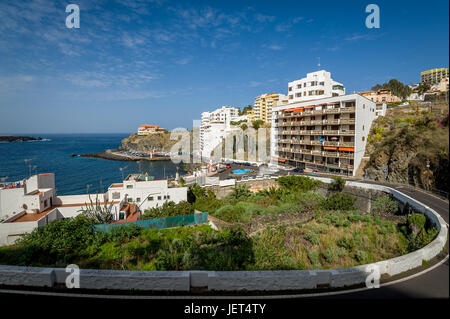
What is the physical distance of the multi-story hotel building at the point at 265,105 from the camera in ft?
255

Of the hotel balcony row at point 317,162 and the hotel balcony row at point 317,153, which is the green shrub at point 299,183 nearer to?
the hotel balcony row at point 317,162

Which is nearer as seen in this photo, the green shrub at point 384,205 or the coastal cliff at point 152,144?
the green shrub at point 384,205

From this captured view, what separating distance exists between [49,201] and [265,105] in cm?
7257

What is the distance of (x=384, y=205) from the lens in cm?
1703

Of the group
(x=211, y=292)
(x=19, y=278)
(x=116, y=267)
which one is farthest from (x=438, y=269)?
(x=19, y=278)

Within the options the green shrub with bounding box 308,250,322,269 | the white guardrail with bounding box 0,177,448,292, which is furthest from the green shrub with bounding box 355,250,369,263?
the white guardrail with bounding box 0,177,448,292

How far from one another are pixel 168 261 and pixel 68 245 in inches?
214

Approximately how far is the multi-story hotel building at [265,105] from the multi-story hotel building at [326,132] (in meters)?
42.4

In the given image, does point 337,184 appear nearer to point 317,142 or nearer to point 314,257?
point 317,142

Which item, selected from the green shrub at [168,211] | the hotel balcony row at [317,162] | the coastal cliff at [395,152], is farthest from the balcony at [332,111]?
the green shrub at [168,211]

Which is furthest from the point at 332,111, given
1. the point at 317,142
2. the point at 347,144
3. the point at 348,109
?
the point at 347,144

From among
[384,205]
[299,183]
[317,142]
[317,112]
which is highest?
[317,112]

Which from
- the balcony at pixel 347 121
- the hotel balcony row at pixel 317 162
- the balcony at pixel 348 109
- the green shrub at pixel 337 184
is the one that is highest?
the balcony at pixel 348 109
